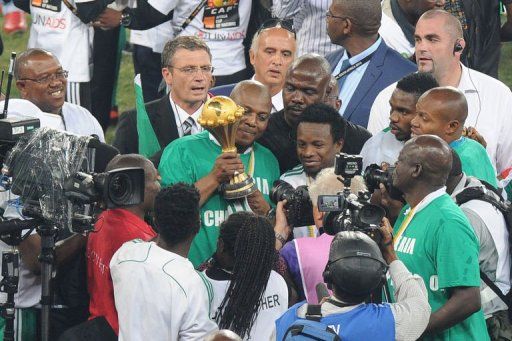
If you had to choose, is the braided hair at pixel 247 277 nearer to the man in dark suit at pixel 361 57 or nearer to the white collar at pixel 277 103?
the white collar at pixel 277 103

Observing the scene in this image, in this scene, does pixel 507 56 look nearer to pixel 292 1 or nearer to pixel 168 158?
pixel 292 1

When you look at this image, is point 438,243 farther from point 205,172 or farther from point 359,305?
point 205,172

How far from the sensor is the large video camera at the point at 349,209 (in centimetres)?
643

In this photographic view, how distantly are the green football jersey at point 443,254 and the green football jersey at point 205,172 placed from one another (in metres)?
1.21

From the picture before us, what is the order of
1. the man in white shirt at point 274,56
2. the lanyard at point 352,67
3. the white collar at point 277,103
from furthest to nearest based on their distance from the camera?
1. the lanyard at point 352,67
2. the man in white shirt at point 274,56
3. the white collar at point 277,103

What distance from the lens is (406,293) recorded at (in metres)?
6.14

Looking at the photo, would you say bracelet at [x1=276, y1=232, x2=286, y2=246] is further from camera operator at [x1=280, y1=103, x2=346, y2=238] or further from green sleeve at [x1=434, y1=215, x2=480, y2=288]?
green sleeve at [x1=434, y1=215, x2=480, y2=288]

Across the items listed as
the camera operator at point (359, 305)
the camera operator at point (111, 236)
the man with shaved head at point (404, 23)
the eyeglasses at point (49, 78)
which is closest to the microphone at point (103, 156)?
the camera operator at point (111, 236)

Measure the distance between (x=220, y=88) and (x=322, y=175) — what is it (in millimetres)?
1897

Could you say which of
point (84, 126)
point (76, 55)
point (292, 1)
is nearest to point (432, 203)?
point (84, 126)

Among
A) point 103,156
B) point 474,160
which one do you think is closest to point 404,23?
point 474,160

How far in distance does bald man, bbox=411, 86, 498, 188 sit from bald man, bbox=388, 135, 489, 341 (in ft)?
2.63

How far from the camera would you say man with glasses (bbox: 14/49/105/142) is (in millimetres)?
8648

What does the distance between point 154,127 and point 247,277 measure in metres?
2.29
